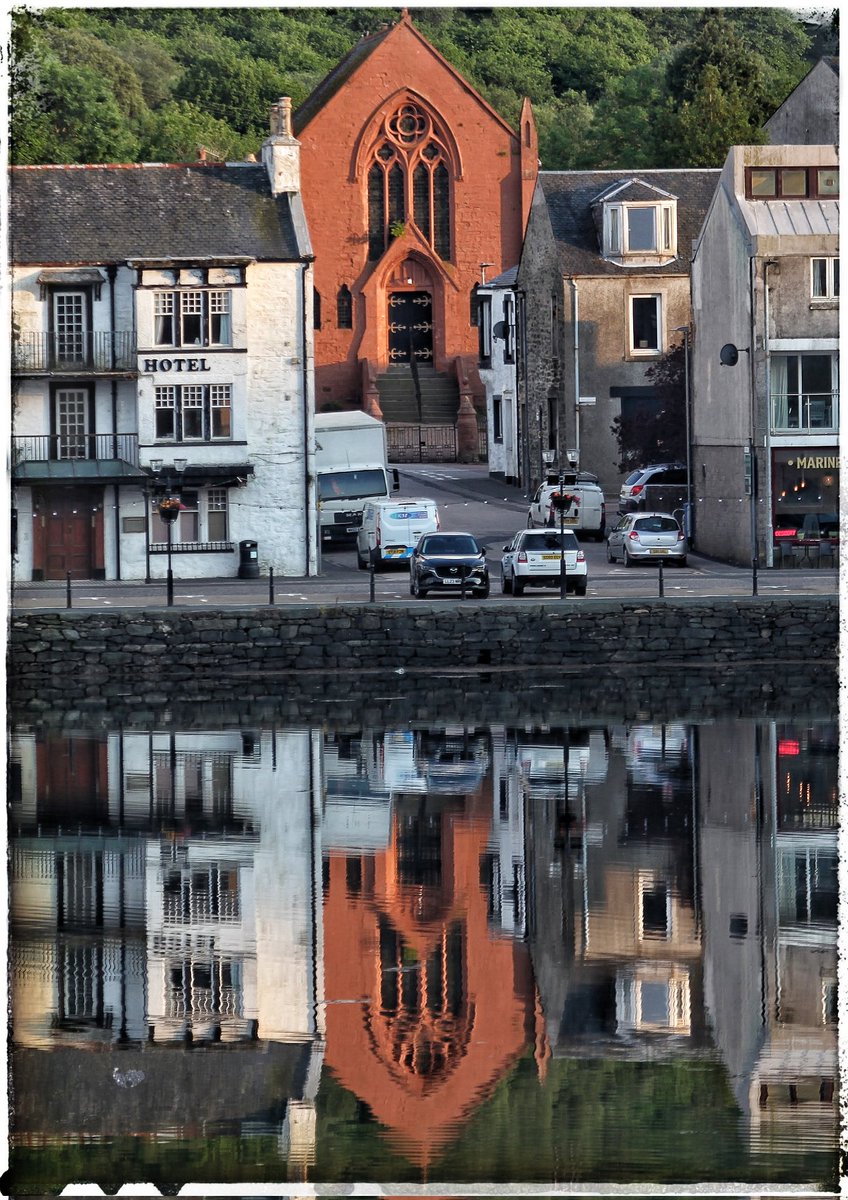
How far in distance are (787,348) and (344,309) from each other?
49.0m

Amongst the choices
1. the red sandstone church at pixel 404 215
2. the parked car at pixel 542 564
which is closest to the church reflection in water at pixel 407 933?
the parked car at pixel 542 564

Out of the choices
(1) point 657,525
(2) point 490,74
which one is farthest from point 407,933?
(2) point 490,74

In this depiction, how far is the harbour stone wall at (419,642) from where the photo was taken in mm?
44750

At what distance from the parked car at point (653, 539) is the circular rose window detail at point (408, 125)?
47.5 m

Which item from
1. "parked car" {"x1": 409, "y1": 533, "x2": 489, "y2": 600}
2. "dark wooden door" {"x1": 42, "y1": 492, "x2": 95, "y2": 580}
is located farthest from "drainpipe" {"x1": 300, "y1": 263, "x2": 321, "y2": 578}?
"parked car" {"x1": 409, "y1": 533, "x2": 489, "y2": 600}

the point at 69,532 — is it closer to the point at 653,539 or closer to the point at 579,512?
the point at 653,539

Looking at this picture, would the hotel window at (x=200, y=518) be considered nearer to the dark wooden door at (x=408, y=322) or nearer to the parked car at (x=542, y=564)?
the parked car at (x=542, y=564)

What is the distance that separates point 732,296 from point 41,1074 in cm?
4043

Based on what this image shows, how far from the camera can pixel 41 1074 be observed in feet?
59.3

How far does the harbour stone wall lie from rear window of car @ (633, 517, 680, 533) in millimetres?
9329

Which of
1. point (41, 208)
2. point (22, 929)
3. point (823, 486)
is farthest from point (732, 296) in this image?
point (22, 929)

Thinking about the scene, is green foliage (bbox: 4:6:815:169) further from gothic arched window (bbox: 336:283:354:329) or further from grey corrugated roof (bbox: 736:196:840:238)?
grey corrugated roof (bbox: 736:196:840:238)

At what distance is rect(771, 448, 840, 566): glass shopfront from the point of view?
5288 centimetres

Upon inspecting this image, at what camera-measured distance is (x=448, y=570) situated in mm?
48500
